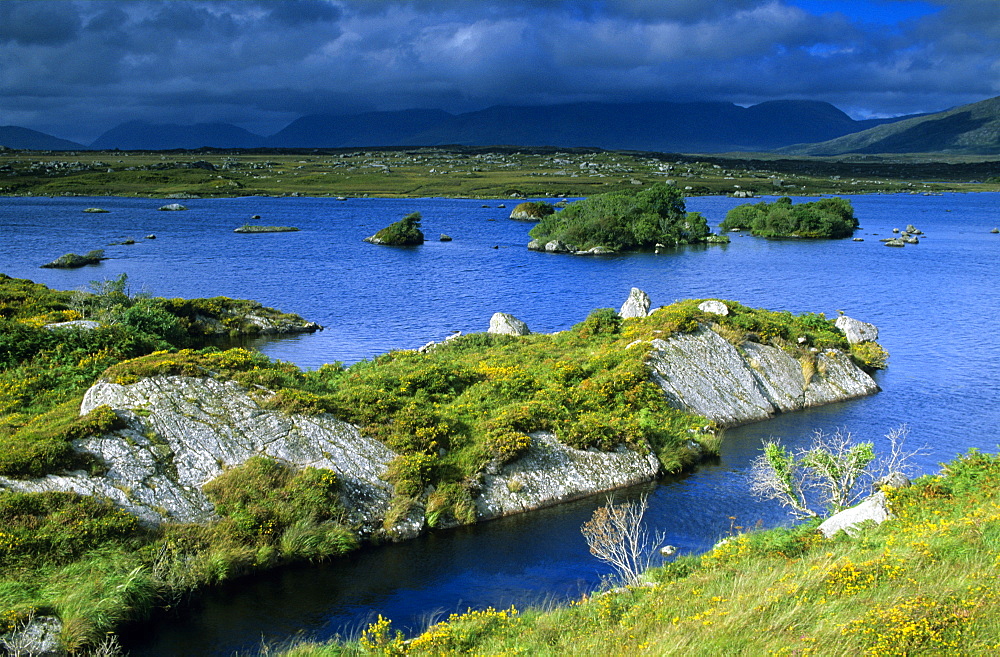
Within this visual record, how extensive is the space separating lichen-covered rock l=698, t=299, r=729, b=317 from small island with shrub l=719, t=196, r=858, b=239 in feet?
335

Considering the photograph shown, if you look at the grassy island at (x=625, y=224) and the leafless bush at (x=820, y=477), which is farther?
the grassy island at (x=625, y=224)

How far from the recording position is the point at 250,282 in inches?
3322

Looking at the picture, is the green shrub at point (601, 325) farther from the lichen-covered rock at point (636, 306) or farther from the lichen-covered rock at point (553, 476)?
the lichen-covered rock at point (553, 476)

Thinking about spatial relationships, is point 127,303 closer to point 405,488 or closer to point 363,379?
point 363,379

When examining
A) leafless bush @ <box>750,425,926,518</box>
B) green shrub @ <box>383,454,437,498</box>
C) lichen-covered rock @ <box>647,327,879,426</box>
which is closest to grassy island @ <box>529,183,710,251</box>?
lichen-covered rock @ <box>647,327,879,426</box>

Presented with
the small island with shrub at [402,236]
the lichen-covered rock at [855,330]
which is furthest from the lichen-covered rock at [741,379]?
the small island with shrub at [402,236]

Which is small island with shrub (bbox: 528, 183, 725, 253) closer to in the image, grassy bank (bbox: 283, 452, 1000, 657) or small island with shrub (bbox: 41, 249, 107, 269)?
small island with shrub (bbox: 41, 249, 107, 269)

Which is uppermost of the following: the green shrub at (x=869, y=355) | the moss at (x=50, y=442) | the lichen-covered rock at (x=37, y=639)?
the moss at (x=50, y=442)

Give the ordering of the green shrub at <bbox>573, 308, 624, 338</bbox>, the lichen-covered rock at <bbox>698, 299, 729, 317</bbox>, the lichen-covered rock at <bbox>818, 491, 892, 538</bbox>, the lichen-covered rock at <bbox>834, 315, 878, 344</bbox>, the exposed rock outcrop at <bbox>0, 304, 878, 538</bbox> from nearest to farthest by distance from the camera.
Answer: the lichen-covered rock at <bbox>818, 491, 892, 538</bbox>
the exposed rock outcrop at <bbox>0, 304, 878, 538</bbox>
the lichen-covered rock at <bbox>698, 299, 729, 317</bbox>
the green shrub at <bbox>573, 308, 624, 338</bbox>
the lichen-covered rock at <bbox>834, 315, 878, 344</bbox>

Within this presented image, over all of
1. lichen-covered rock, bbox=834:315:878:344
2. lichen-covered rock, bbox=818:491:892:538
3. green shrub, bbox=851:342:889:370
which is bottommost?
green shrub, bbox=851:342:889:370

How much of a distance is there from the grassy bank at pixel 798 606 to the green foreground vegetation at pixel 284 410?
19.6 ft

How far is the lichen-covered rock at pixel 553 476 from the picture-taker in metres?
27.3

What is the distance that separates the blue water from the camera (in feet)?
70.8

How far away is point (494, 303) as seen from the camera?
7300 centimetres
